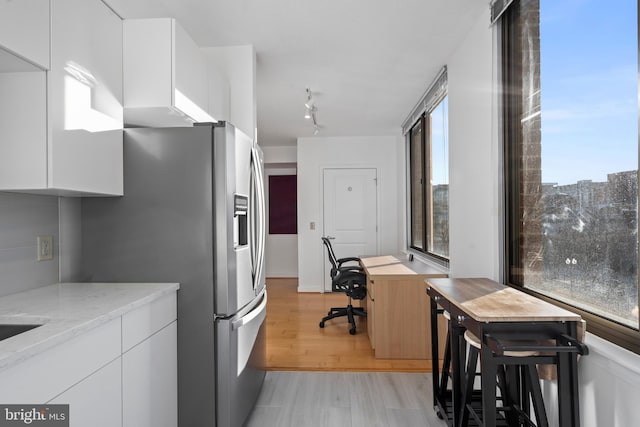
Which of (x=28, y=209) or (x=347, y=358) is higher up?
(x=28, y=209)

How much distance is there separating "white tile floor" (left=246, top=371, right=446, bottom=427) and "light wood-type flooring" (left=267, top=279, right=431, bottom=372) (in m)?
0.12

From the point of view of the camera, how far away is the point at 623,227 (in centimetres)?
131

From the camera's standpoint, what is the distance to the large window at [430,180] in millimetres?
3494

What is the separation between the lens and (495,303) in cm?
155

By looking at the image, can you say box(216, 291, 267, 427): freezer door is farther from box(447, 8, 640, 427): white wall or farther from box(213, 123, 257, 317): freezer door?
box(447, 8, 640, 427): white wall

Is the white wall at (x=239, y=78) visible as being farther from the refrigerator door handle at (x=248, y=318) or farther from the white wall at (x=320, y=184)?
the white wall at (x=320, y=184)

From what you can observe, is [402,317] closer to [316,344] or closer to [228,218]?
[316,344]

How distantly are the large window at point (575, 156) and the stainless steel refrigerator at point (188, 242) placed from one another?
63.8 inches

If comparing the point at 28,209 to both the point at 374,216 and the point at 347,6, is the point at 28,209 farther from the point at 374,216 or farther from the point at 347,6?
the point at 374,216

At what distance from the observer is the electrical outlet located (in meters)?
1.69

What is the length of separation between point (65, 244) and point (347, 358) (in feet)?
7.67

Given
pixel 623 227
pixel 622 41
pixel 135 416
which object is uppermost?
pixel 622 41

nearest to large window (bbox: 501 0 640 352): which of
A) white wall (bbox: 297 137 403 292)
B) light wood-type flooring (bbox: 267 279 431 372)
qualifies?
light wood-type flooring (bbox: 267 279 431 372)

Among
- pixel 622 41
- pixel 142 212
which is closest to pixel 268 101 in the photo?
pixel 142 212
